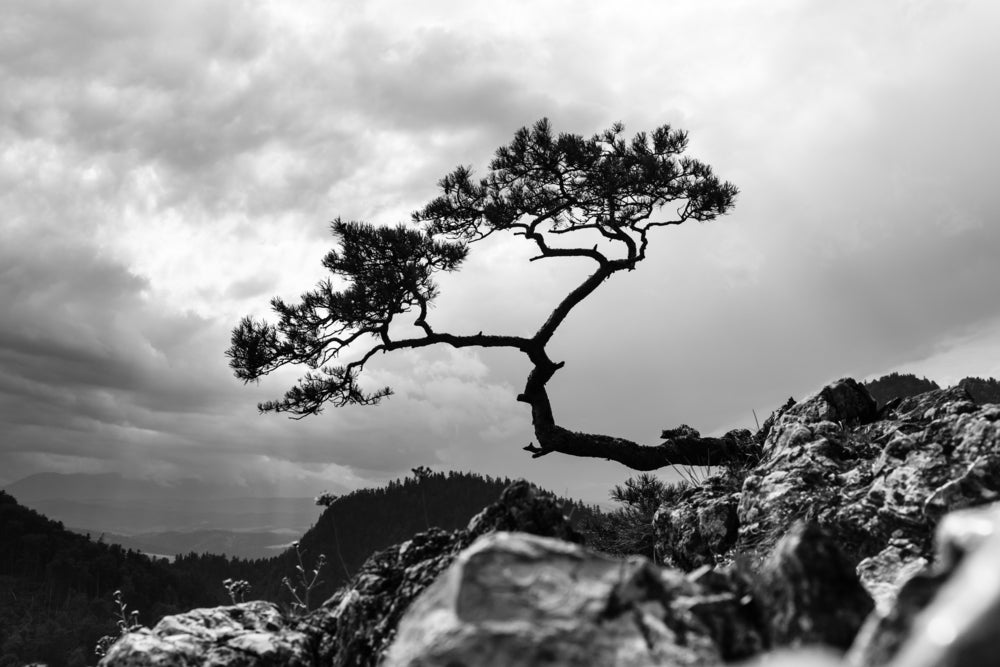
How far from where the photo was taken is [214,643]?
471 cm

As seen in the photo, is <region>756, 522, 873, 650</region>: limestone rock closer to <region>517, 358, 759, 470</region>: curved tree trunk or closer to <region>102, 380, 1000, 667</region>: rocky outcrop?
<region>102, 380, 1000, 667</region>: rocky outcrop

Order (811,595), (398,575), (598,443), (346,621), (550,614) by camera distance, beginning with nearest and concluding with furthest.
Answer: (550,614), (811,595), (346,621), (398,575), (598,443)

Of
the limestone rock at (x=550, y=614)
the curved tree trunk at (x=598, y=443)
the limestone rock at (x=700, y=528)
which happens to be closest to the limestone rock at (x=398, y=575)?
the limestone rock at (x=550, y=614)

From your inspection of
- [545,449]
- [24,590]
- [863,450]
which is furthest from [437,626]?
[24,590]

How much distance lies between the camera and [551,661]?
2.29 m

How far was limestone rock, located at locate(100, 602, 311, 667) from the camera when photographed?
172 inches

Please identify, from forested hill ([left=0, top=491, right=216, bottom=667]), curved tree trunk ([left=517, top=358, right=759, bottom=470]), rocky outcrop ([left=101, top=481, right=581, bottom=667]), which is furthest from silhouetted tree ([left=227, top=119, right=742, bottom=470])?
forested hill ([left=0, top=491, right=216, bottom=667])

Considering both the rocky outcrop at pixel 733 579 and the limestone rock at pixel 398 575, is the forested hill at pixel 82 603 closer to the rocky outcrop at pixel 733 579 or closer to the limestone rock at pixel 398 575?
the rocky outcrop at pixel 733 579

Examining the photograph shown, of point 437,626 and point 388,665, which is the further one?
point 388,665

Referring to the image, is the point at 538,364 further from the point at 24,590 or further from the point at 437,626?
the point at 24,590

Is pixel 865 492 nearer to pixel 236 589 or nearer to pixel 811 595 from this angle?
pixel 811 595

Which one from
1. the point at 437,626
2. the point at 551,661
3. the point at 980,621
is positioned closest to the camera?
the point at 980,621

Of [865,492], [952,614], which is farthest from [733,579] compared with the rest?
[865,492]

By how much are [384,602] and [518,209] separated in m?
15.2
